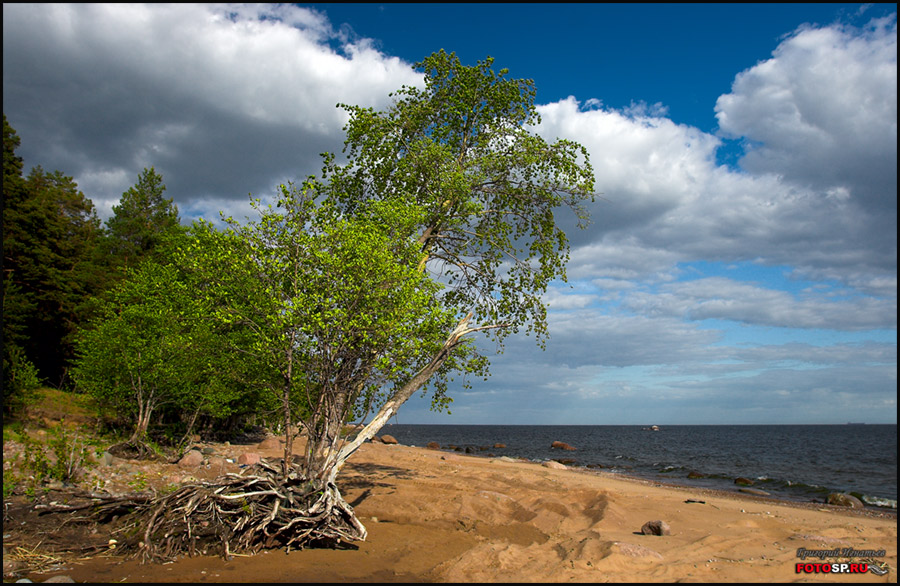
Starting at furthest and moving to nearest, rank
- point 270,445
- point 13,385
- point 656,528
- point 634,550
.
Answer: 1. point 270,445
2. point 13,385
3. point 656,528
4. point 634,550

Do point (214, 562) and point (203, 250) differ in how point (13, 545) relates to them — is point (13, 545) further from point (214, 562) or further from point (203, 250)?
point (203, 250)

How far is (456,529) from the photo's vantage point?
1359 cm

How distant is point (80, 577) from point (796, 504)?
87.6 ft

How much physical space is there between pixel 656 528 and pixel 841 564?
12.8ft

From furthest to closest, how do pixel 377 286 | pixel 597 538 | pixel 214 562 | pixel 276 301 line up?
pixel 377 286, pixel 276 301, pixel 597 538, pixel 214 562

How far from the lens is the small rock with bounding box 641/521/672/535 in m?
12.3

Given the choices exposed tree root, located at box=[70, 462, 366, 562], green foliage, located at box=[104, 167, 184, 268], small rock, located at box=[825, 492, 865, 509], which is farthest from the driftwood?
green foliage, located at box=[104, 167, 184, 268]

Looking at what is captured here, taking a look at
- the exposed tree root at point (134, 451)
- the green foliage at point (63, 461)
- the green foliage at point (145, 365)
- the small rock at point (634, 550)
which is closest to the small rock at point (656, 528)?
the small rock at point (634, 550)

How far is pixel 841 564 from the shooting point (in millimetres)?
9141

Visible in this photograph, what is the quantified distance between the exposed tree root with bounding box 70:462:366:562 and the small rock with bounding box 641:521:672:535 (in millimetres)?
6796

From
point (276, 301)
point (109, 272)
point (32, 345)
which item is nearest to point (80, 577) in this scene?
point (276, 301)

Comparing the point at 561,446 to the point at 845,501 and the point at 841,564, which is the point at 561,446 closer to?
the point at 845,501

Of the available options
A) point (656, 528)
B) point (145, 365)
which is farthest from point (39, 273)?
point (656, 528)

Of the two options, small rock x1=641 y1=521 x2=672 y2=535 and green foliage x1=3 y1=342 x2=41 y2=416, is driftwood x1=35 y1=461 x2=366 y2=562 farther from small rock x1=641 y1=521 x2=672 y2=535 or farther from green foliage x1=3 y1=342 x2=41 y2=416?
green foliage x1=3 y1=342 x2=41 y2=416
